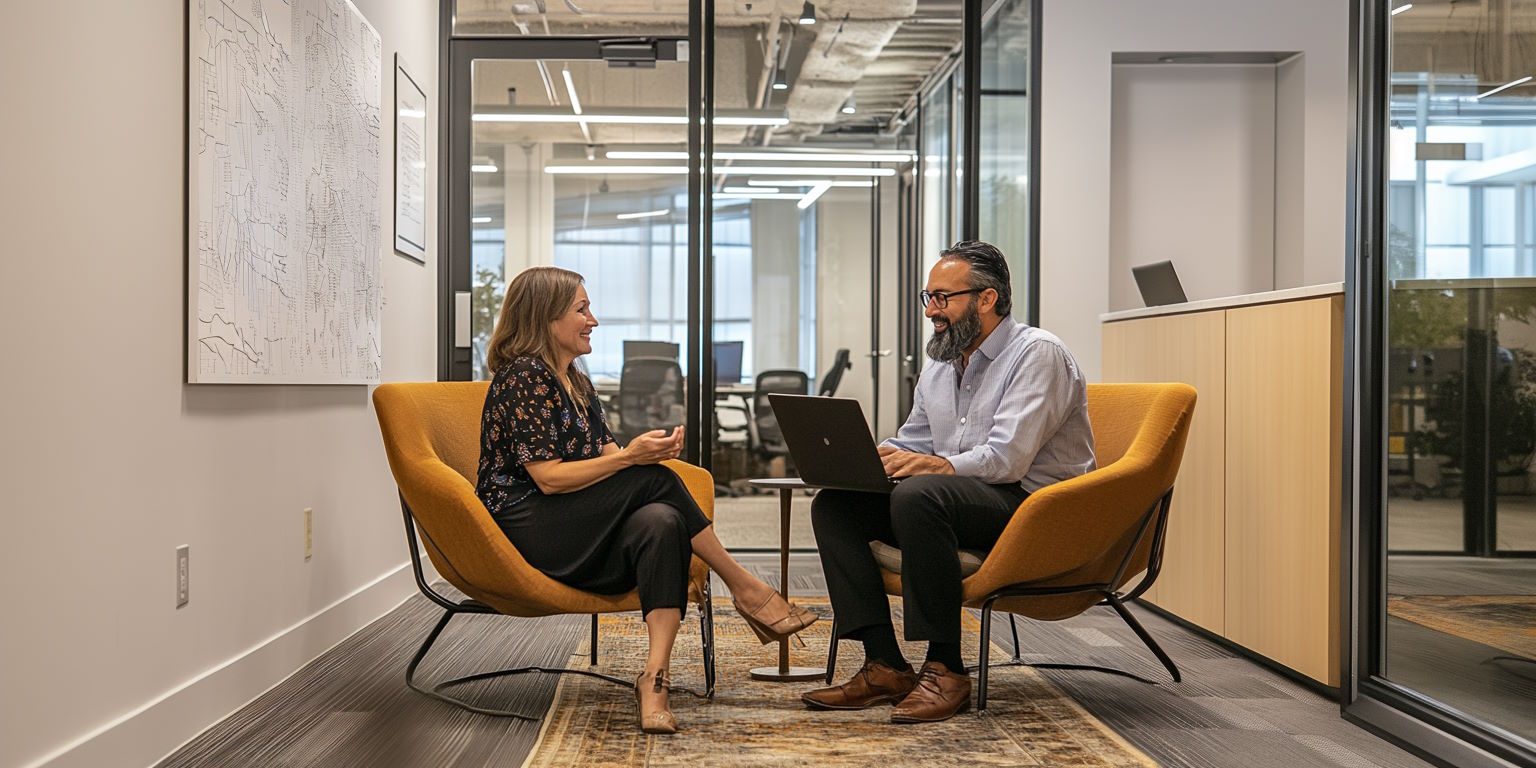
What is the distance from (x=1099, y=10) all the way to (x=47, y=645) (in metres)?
4.81

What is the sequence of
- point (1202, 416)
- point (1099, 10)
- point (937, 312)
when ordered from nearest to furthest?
point (937, 312) < point (1202, 416) < point (1099, 10)

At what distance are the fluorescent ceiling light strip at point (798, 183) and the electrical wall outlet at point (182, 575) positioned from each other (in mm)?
3473

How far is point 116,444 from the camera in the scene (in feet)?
7.84

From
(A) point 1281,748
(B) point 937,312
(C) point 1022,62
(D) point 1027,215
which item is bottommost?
(A) point 1281,748

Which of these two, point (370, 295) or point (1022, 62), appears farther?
point (1022, 62)

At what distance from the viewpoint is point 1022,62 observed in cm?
554

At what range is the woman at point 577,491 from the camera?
2.90m

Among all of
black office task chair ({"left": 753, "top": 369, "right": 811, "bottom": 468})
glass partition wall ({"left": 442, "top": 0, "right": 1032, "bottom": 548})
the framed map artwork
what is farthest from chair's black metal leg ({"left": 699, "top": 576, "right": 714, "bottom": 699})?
black office task chair ({"left": 753, "top": 369, "right": 811, "bottom": 468})

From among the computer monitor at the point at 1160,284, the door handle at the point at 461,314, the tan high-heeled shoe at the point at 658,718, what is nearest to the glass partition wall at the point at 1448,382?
the computer monitor at the point at 1160,284

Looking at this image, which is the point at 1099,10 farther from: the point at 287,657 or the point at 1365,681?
the point at 287,657

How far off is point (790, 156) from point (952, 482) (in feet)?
10.0

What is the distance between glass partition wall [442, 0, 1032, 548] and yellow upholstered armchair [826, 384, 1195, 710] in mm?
2611

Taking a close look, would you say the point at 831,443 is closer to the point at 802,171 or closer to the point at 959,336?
the point at 959,336

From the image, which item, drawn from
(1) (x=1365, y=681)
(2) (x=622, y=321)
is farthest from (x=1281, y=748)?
(2) (x=622, y=321)
